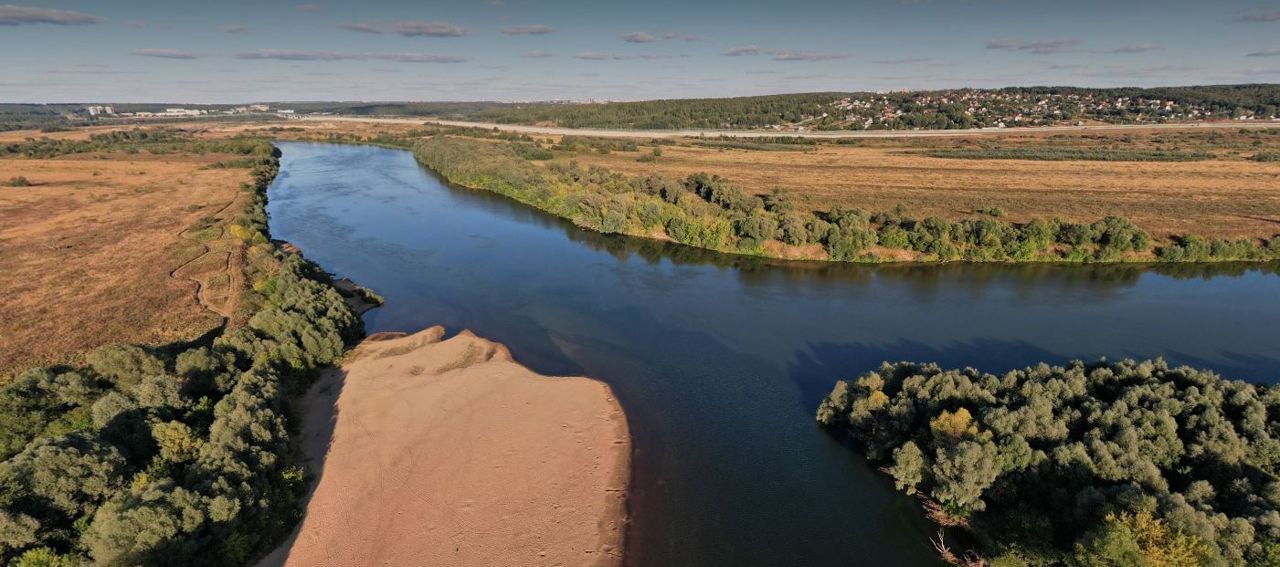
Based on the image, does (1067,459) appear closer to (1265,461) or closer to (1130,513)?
(1130,513)

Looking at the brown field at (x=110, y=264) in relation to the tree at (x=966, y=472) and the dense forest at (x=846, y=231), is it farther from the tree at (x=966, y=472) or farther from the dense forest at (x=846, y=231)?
the tree at (x=966, y=472)

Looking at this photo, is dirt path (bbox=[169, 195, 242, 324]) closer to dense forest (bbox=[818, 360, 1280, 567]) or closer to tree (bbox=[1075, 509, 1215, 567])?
dense forest (bbox=[818, 360, 1280, 567])

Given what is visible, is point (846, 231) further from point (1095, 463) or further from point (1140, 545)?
point (1140, 545)

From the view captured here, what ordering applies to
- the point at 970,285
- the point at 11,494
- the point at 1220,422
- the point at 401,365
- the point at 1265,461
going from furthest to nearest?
1. the point at 970,285
2. the point at 401,365
3. the point at 1220,422
4. the point at 1265,461
5. the point at 11,494

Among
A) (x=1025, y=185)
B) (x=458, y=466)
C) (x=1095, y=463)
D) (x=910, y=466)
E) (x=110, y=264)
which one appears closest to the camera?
(x=1095, y=463)

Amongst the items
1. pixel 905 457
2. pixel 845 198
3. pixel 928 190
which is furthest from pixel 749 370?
pixel 928 190

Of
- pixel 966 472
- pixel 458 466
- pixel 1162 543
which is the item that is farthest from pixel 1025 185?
pixel 458 466

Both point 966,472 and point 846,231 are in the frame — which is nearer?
point 966,472
